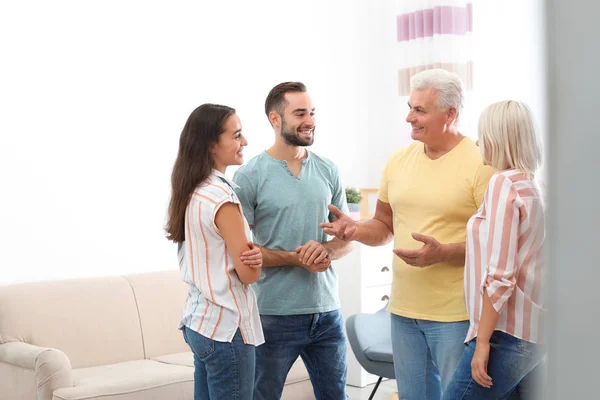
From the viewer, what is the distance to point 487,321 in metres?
1.79

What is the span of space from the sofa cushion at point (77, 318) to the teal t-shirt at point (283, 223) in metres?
1.60

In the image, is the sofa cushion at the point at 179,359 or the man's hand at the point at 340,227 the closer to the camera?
the man's hand at the point at 340,227

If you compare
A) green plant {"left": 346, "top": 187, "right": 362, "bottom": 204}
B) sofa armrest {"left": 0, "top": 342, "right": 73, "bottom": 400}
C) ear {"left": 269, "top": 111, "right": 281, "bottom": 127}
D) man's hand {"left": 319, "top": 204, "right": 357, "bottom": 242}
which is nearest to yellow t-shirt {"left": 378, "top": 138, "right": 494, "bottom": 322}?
man's hand {"left": 319, "top": 204, "right": 357, "bottom": 242}

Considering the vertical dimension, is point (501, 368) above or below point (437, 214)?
below

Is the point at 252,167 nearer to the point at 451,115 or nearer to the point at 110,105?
the point at 451,115

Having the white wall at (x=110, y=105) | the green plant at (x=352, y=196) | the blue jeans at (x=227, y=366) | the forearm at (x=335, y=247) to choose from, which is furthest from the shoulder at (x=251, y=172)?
the green plant at (x=352, y=196)

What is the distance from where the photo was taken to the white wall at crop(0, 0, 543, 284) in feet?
13.2

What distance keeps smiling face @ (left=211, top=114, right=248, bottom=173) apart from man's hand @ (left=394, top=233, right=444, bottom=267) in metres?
0.62

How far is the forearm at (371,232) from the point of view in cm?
244

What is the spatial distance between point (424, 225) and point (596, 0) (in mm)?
2033

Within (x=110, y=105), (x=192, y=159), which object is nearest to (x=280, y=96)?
(x=192, y=159)

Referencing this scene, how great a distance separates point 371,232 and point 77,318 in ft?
6.57

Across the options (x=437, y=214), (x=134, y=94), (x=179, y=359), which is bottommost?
(x=179, y=359)

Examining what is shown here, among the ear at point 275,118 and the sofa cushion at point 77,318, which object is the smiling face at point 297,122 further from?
the sofa cushion at point 77,318
